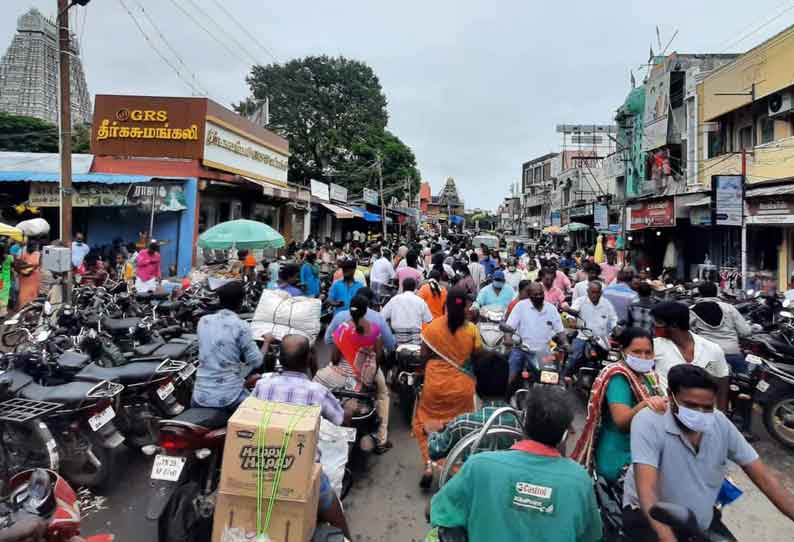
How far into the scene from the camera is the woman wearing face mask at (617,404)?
290 centimetres

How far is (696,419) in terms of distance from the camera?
2320 mm

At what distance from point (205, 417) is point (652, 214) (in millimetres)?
21494

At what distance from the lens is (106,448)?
14.0 ft

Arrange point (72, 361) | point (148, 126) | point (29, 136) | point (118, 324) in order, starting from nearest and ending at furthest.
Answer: point (72, 361) → point (118, 324) → point (148, 126) → point (29, 136)

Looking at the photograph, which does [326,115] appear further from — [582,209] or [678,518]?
[678,518]

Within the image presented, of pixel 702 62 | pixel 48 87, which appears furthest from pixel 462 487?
pixel 48 87

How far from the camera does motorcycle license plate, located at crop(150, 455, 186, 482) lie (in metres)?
3.14

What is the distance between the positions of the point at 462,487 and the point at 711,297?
5.27 m

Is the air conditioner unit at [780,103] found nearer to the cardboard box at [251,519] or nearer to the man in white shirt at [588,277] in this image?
the man in white shirt at [588,277]

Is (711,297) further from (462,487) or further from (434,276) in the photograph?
(462,487)

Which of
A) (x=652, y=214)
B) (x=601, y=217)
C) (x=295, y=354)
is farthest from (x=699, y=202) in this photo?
(x=295, y=354)

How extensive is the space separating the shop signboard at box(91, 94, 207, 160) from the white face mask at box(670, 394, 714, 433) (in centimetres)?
1634

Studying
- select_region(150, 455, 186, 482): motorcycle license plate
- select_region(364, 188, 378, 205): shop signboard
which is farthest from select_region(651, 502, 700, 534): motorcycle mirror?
select_region(364, 188, 378, 205): shop signboard

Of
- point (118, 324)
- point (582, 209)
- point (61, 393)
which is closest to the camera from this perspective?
point (61, 393)
